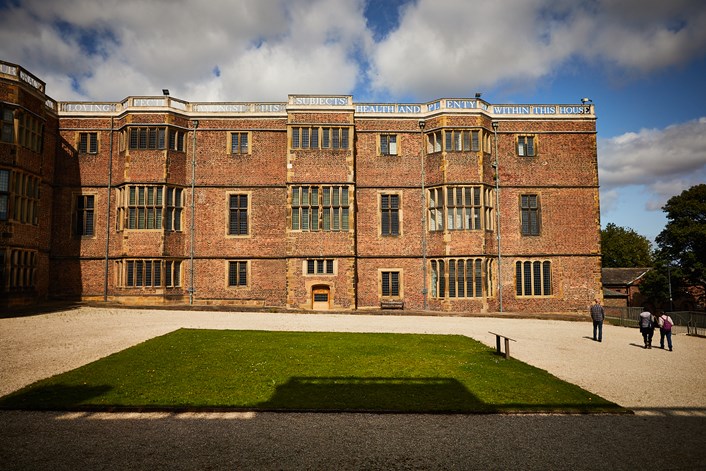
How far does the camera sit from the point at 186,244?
27.4m

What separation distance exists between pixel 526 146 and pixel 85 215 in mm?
28653

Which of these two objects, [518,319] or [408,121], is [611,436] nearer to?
[518,319]

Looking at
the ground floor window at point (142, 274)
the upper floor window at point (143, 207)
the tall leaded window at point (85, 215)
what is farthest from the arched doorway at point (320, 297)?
the tall leaded window at point (85, 215)

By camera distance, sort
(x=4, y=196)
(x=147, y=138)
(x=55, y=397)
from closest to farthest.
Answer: (x=55, y=397)
(x=4, y=196)
(x=147, y=138)

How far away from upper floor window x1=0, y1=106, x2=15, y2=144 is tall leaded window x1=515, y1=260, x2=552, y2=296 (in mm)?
29214

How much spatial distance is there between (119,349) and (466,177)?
68.2 feet

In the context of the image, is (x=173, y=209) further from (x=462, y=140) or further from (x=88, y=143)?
(x=462, y=140)

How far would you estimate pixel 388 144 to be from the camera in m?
28.3

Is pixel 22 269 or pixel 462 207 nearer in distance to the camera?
pixel 22 269

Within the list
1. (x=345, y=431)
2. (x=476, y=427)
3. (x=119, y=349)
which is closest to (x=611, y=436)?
(x=476, y=427)

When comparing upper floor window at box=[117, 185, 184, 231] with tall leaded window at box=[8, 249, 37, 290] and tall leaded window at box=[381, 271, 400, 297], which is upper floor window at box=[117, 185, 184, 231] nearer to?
tall leaded window at box=[8, 249, 37, 290]

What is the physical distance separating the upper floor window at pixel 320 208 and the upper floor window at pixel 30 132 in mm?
14333

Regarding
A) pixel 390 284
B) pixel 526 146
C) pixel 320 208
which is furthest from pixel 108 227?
pixel 526 146

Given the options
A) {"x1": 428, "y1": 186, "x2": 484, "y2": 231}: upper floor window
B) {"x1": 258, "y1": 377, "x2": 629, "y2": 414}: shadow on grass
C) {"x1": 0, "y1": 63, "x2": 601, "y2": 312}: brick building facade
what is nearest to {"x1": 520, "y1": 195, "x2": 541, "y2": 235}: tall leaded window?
{"x1": 0, "y1": 63, "x2": 601, "y2": 312}: brick building facade
